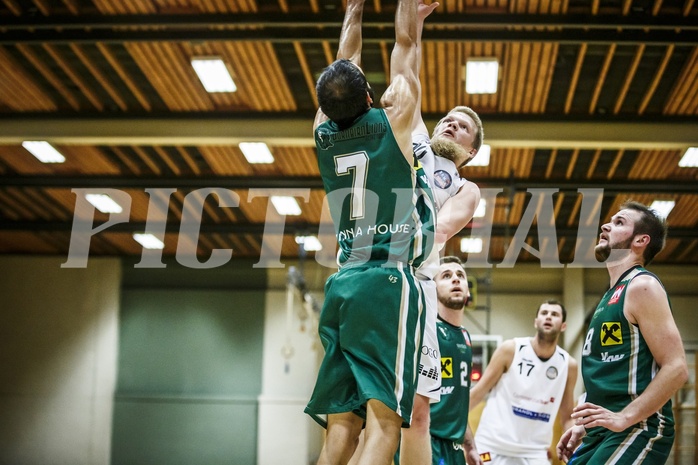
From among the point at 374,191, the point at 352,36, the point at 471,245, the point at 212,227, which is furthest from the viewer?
the point at 471,245

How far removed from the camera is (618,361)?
4.60 meters

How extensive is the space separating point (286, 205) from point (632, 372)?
14246 mm

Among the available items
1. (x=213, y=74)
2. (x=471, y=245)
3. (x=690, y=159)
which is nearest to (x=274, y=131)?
(x=213, y=74)

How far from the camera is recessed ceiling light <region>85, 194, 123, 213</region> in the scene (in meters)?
17.8

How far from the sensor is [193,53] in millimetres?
12359

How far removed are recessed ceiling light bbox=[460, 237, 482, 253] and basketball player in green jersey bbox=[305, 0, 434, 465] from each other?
50.9ft

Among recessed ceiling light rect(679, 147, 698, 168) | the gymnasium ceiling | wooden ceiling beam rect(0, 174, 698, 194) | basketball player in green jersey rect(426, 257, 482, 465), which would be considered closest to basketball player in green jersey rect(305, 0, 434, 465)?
basketball player in green jersey rect(426, 257, 482, 465)

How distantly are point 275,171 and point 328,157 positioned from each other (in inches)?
499

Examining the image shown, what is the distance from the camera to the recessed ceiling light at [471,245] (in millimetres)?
19859

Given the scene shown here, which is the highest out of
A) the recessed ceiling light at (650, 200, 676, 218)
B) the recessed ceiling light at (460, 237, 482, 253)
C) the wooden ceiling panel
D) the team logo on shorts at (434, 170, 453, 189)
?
the wooden ceiling panel

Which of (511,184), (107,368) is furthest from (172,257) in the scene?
(511,184)

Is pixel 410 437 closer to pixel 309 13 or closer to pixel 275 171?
pixel 309 13

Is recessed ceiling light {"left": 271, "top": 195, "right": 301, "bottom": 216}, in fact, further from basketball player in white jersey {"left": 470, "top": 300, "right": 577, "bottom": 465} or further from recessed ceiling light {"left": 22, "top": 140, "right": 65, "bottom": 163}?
basketball player in white jersey {"left": 470, "top": 300, "right": 577, "bottom": 465}

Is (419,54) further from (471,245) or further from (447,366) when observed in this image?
(471,245)
